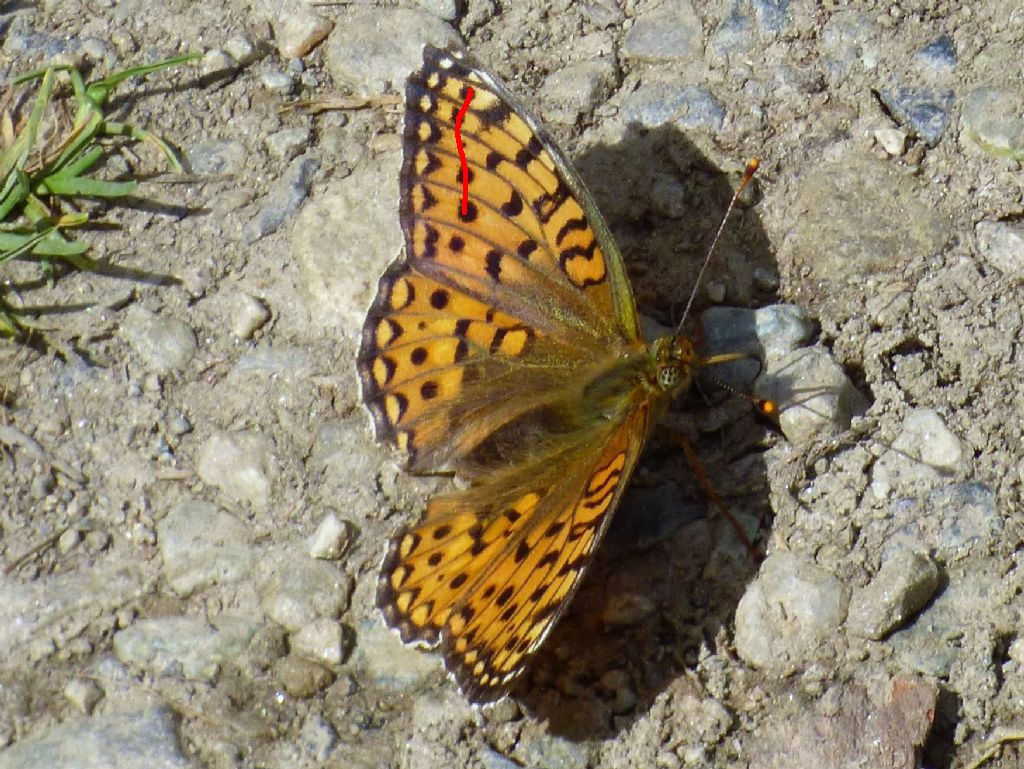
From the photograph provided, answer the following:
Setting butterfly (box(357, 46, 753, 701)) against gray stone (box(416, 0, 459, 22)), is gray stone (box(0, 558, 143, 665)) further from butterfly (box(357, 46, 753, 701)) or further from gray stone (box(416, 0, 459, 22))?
gray stone (box(416, 0, 459, 22))

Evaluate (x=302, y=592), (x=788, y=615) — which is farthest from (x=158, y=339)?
(x=788, y=615)

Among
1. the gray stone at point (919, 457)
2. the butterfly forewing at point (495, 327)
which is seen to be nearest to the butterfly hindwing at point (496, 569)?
the butterfly forewing at point (495, 327)

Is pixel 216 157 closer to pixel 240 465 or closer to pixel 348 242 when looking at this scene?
pixel 348 242

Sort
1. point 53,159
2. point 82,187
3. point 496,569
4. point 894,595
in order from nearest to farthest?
point 496,569 < point 894,595 < point 82,187 < point 53,159

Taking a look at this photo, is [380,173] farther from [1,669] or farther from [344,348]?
[1,669]

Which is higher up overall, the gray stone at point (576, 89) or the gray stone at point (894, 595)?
the gray stone at point (576, 89)

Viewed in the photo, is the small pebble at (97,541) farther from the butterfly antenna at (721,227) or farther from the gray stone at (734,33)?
the gray stone at (734,33)
